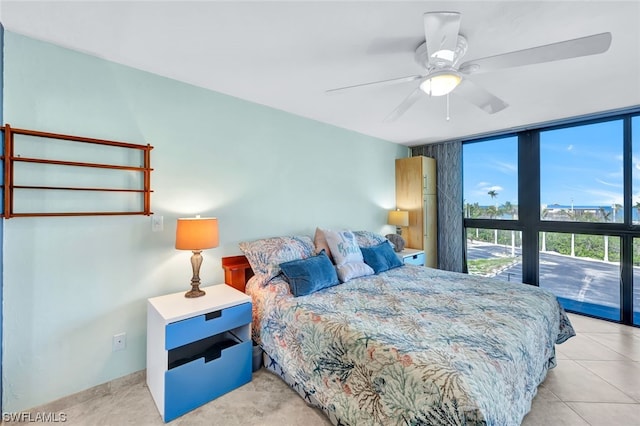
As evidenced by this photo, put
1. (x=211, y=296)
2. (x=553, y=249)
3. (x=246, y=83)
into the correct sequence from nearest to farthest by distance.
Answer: (x=211, y=296)
(x=246, y=83)
(x=553, y=249)

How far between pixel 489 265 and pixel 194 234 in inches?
166

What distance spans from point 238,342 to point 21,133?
201 cm

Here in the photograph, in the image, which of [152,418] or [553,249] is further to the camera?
[553,249]

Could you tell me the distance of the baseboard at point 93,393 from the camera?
5.68ft

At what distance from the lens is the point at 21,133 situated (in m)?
1.67

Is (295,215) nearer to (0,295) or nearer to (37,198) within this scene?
(37,198)

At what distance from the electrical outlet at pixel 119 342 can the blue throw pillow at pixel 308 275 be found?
1.27m

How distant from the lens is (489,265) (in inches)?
163

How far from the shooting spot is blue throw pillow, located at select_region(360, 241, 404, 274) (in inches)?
114

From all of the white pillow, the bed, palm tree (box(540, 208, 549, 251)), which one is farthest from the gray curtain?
the white pillow

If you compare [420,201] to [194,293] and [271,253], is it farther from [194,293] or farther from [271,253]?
[194,293]

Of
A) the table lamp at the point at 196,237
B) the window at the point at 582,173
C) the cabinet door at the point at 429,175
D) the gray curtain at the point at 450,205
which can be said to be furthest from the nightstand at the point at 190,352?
the window at the point at 582,173

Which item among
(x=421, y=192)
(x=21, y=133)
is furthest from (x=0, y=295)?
(x=421, y=192)

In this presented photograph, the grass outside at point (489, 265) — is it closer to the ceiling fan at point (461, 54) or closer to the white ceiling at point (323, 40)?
the white ceiling at point (323, 40)
